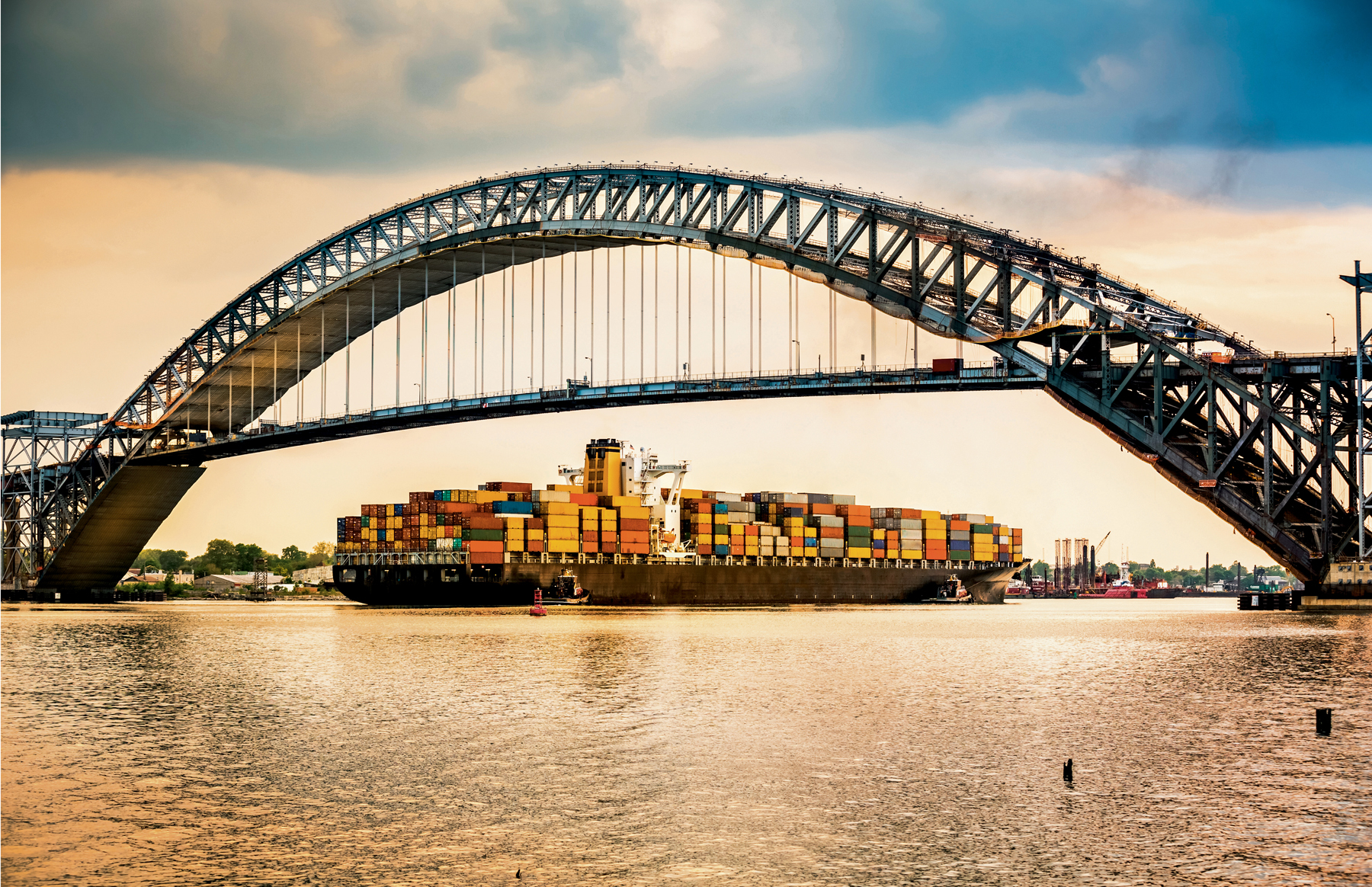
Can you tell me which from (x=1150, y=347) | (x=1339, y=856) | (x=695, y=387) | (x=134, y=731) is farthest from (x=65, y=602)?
(x=1339, y=856)

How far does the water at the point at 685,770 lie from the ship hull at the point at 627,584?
5288 cm

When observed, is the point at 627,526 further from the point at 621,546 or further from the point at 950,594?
the point at 950,594

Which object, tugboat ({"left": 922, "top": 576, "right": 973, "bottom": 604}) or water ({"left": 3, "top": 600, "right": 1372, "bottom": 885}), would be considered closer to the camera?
water ({"left": 3, "top": 600, "right": 1372, "bottom": 885})

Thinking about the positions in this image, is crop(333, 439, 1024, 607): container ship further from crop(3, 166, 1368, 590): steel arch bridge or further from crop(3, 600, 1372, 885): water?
crop(3, 600, 1372, 885): water

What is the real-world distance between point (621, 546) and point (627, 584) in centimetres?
281

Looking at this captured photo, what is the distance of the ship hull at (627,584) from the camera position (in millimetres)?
98125

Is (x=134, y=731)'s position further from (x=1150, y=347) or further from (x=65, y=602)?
(x=65, y=602)

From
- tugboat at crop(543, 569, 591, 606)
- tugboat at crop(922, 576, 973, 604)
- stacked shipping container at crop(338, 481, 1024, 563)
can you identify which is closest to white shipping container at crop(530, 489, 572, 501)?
stacked shipping container at crop(338, 481, 1024, 563)

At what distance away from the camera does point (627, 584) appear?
102 metres

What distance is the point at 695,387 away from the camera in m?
84.9

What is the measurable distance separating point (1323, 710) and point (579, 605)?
74749mm

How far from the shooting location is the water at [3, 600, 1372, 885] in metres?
16.3

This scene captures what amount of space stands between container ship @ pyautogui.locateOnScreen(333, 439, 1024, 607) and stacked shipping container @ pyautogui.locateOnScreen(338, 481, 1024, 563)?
0.37 ft

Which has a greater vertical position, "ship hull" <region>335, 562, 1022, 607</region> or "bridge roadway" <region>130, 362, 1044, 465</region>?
"bridge roadway" <region>130, 362, 1044, 465</region>
